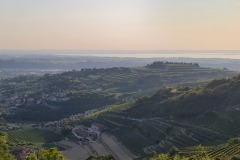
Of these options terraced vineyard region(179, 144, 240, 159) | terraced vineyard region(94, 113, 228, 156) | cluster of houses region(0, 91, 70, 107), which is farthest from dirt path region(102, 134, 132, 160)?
cluster of houses region(0, 91, 70, 107)

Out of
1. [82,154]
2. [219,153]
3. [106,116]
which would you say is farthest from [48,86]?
[219,153]

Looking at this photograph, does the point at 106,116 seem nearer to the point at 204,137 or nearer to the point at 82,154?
the point at 82,154

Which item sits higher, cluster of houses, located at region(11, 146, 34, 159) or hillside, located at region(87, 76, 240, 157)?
hillside, located at region(87, 76, 240, 157)

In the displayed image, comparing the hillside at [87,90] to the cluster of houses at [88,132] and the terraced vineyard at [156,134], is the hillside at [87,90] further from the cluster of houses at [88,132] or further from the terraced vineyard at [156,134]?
the terraced vineyard at [156,134]

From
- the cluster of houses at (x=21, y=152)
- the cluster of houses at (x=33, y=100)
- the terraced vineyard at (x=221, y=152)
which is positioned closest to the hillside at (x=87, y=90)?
the cluster of houses at (x=33, y=100)

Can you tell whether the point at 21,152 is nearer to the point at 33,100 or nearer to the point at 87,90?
the point at 33,100

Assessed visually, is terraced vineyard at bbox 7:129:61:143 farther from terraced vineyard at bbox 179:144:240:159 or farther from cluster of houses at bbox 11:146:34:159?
terraced vineyard at bbox 179:144:240:159
